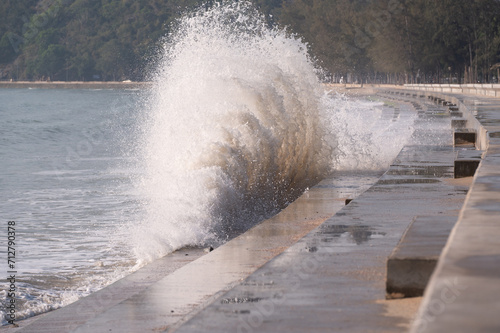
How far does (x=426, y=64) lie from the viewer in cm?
12069

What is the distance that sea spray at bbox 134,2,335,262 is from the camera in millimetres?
12469

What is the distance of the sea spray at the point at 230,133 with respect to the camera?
40.9 ft

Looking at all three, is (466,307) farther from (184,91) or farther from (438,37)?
(438,37)

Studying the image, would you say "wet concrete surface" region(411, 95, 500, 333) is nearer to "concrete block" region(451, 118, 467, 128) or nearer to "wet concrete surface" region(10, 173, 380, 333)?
"wet concrete surface" region(10, 173, 380, 333)

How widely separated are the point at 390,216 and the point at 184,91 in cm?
1045

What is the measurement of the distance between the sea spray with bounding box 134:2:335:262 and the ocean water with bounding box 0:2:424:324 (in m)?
0.03

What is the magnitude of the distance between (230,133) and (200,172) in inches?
87.6

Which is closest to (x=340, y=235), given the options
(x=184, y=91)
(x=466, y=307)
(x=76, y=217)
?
(x=466, y=307)

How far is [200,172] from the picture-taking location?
13.3 meters

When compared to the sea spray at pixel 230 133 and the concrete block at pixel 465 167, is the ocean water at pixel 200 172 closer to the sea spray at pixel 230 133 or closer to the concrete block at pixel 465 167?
the sea spray at pixel 230 133

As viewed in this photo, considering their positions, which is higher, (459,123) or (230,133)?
(459,123)

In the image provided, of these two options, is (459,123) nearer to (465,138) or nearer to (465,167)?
(465,138)

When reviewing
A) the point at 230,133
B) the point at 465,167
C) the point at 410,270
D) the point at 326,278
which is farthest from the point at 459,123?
the point at 410,270

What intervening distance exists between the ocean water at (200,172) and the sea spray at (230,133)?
0.09 feet
